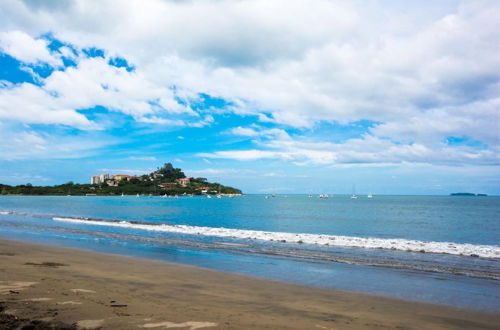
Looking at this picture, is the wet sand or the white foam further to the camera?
the white foam

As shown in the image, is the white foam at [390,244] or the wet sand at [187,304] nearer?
the wet sand at [187,304]

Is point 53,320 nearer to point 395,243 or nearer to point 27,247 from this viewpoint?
point 27,247

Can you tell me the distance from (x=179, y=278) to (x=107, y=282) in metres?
2.64

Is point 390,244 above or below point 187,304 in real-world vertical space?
below

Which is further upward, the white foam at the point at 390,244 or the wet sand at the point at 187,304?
the wet sand at the point at 187,304

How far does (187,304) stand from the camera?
927cm

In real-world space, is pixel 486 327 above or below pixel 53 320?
below

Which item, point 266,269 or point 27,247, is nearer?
point 266,269

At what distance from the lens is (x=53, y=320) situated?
23.0 feet

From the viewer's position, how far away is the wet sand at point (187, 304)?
7461mm

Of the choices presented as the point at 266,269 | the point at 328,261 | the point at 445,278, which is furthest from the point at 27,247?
the point at 445,278

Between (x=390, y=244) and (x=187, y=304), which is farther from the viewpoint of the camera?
(x=390, y=244)

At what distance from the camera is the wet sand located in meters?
7.46

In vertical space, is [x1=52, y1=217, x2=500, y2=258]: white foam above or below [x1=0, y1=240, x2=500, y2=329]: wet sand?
below
